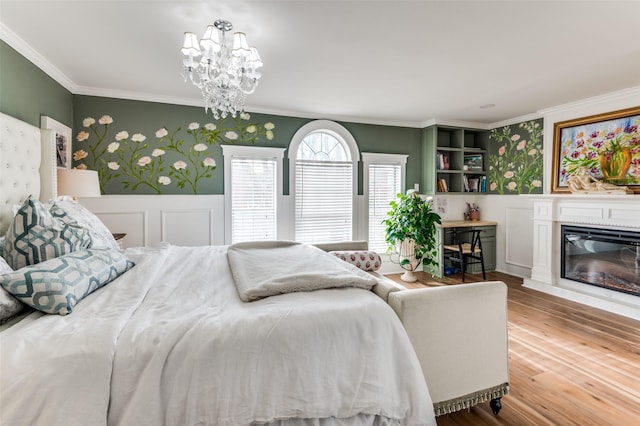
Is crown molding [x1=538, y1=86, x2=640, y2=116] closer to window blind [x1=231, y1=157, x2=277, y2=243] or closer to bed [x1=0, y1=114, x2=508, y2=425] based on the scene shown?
bed [x1=0, y1=114, x2=508, y2=425]

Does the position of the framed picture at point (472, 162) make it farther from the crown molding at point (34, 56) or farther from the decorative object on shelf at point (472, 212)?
the crown molding at point (34, 56)

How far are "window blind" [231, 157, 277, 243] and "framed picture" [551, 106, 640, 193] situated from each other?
3.84 meters

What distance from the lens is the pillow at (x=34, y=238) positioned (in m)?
1.55

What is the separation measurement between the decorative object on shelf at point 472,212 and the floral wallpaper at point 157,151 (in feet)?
12.4

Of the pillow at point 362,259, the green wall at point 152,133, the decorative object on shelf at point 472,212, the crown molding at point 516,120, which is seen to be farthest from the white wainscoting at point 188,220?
the pillow at point 362,259

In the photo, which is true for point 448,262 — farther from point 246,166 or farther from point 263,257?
point 263,257

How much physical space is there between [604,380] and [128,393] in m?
2.89

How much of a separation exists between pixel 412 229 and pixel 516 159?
2059mm

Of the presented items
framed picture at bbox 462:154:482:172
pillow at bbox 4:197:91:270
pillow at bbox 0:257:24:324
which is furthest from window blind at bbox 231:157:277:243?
framed picture at bbox 462:154:482:172

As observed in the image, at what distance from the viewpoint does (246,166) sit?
4.22m

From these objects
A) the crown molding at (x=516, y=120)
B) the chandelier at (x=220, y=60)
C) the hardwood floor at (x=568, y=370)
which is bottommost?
the hardwood floor at (x=568, y=370)

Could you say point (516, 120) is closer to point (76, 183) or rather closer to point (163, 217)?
point (163, 217)

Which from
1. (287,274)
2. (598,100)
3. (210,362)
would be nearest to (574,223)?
(598,100)

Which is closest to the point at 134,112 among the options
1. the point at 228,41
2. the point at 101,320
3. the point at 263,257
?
the point at 228,41
